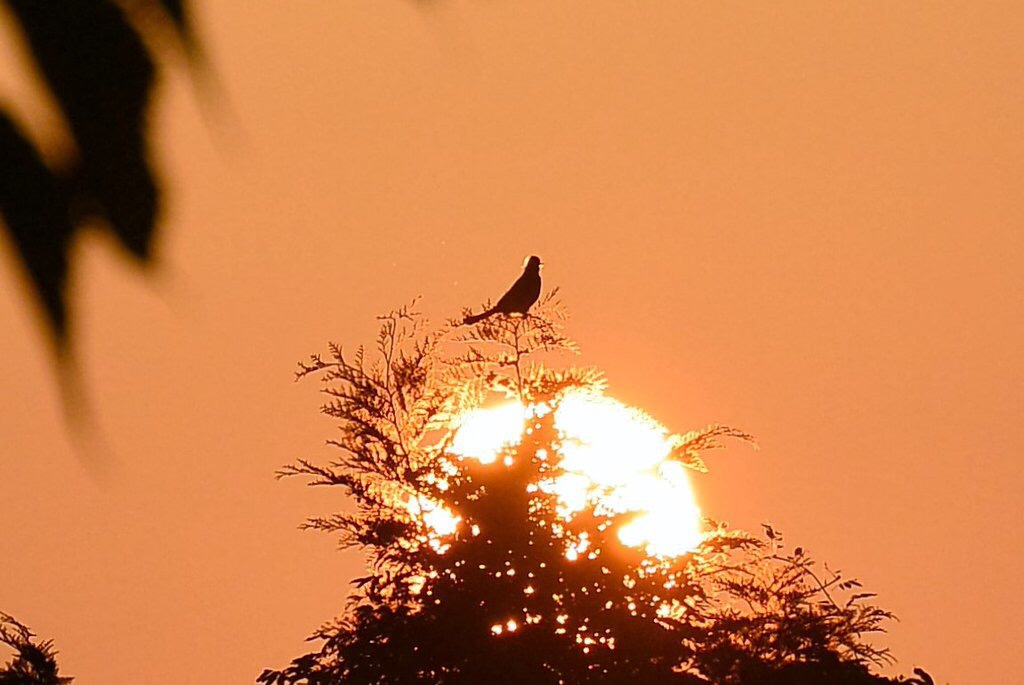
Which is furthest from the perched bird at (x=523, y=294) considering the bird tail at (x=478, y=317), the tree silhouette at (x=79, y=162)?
the tree silhouette at (x=79, y=162)

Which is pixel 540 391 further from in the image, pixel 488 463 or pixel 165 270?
pixel 165 270

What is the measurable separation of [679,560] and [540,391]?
2233mm

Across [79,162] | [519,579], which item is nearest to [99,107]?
[79,162]

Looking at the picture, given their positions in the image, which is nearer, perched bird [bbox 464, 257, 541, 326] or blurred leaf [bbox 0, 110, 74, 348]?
blurred leaf [bbox 0, 110, 74, 348]

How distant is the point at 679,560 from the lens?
15.3m

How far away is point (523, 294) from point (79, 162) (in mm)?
14379

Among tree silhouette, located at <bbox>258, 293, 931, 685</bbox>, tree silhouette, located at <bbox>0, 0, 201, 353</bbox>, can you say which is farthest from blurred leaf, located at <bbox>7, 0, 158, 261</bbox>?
tree silhouette, located at <bbox>258, 293, 931, 685</bbox>

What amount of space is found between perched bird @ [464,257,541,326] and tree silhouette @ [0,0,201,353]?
47.1ft

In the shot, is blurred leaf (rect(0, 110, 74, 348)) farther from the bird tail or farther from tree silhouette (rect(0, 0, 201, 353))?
the bird tail

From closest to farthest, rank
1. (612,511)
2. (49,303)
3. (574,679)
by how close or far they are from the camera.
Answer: (49,303) < (574,679) < (612,511)

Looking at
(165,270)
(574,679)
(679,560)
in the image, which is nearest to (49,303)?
(165,270)

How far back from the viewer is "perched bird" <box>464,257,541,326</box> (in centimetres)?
1503

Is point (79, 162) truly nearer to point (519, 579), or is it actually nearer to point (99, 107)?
point (99, 107)

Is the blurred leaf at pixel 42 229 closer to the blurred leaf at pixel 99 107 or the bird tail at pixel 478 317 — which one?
the blurred leaf at pixel 99 107
